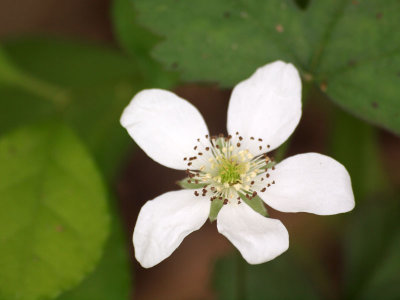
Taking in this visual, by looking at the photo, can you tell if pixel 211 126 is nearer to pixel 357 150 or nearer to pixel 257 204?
pixel 357 150

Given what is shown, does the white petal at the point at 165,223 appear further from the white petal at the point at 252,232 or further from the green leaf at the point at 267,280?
the green leaf at the point at 267,280

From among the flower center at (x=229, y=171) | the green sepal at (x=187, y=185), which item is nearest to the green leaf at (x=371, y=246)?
the flower center at (x=229, y=171)

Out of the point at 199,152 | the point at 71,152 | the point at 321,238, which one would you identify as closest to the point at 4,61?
the point at 71,152

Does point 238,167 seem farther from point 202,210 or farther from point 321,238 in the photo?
point 321,238

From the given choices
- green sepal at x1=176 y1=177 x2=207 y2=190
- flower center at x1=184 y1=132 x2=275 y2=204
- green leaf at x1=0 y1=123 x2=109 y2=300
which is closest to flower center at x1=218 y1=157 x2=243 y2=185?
flower center at x1=184 y1=132 x2=275 y2=204

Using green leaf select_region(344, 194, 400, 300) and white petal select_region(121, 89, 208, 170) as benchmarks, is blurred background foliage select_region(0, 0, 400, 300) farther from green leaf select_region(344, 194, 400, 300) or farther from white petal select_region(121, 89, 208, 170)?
white petal select_region(121, 89, 208, 170)
